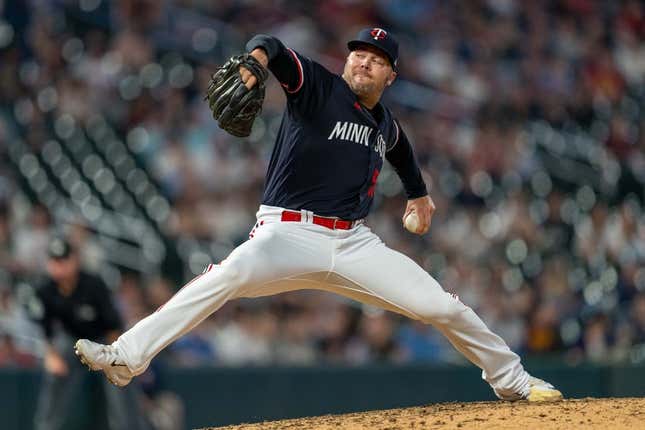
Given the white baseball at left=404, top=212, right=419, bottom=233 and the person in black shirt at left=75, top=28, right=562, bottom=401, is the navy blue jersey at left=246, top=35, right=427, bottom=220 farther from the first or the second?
the white baseball at left=404, top=212, right=419, bottom=233

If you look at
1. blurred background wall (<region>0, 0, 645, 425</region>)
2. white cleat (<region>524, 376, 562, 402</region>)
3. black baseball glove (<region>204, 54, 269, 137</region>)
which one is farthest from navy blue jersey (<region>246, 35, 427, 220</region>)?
blurred background wall (<region>0, 0, 645, 425</region>)

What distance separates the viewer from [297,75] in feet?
14.1

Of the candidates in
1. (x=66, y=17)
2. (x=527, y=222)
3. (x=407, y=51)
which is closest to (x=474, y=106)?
(x=407, y=51)

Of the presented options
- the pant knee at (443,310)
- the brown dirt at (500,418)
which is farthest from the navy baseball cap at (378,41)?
the brown dirt at (500,418)

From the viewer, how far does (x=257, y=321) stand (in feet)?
26.9

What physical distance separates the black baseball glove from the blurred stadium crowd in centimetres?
397

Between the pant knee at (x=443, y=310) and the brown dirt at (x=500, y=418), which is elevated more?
the pant knee at (x=443, y=310)

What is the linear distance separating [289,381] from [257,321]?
651 mm

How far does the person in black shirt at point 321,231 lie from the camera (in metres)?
4.20

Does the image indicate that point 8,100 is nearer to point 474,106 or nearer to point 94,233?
point 94,233

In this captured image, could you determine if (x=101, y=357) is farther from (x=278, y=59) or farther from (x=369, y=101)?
(x=369, y=101)

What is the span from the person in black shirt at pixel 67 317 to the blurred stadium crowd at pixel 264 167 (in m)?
0.77

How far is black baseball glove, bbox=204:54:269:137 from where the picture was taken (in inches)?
153

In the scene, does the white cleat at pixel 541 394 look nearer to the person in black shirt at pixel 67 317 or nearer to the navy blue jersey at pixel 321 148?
the navy blue jersey at pixel 321 148
